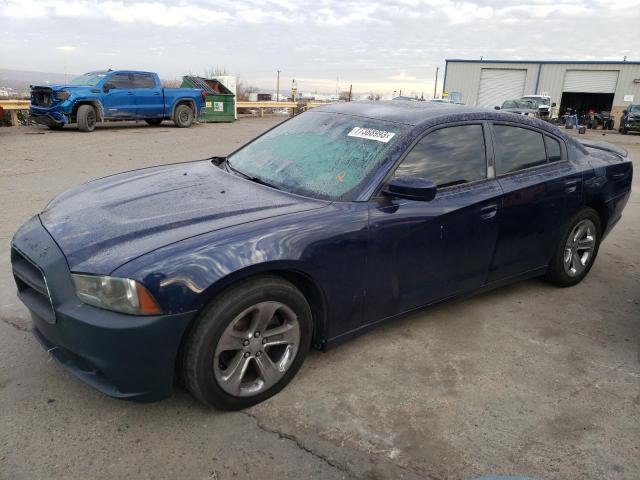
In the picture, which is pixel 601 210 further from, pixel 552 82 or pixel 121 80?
pixel 552 82

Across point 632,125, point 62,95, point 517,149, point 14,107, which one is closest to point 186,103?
point 62,95

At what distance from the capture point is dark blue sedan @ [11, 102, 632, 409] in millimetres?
2338

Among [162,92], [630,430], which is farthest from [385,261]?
[162,92]

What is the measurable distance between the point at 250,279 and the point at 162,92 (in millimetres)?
16436

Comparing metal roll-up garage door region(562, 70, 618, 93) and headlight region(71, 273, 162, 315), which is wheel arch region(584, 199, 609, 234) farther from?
metal roll-up garage door region(562, 70, 618, 93)

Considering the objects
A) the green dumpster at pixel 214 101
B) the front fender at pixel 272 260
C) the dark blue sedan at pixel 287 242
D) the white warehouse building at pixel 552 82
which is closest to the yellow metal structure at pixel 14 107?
the green dumpster at pixel 214 101

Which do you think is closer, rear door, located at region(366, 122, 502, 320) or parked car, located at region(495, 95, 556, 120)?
rear door, located at region(366, 122, 502, 320)

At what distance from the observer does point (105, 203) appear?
3021 mm

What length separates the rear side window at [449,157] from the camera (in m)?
3.24

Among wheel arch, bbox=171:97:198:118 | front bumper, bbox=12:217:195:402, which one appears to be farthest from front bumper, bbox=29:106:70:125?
front bumper, bbox=12:217:195:402

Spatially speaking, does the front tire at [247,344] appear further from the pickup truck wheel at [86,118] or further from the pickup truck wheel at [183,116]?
the pickup truck wheel at [183,116]

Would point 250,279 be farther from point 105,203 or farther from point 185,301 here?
point 105,203

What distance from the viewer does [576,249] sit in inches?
175

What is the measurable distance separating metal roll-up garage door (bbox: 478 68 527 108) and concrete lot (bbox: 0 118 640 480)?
1565 inches
